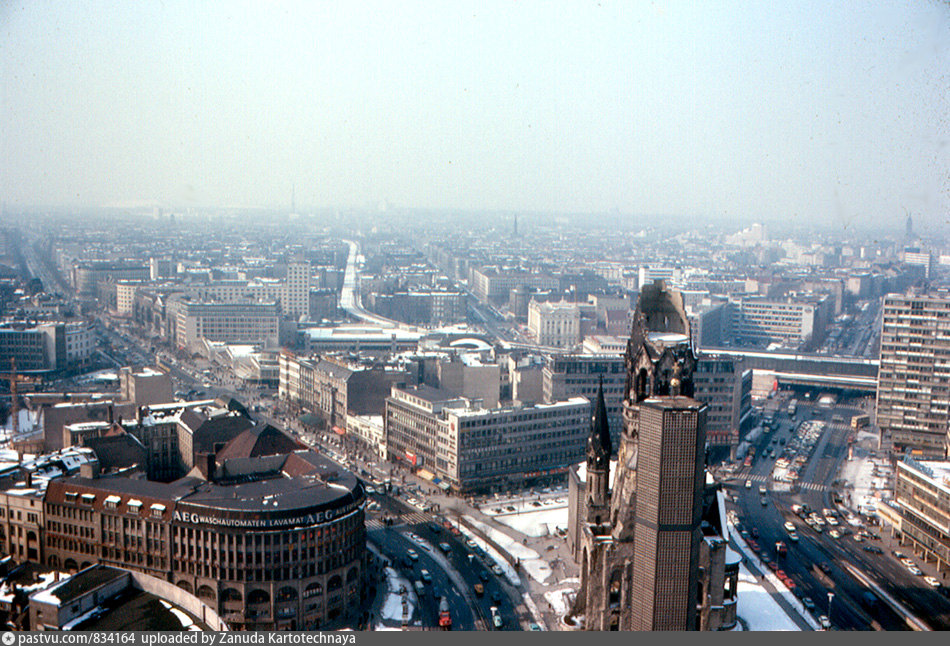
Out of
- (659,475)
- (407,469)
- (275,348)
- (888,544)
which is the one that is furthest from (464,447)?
(275,348)

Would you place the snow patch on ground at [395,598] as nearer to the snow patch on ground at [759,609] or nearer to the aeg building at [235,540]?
the aeg building at [235,540]

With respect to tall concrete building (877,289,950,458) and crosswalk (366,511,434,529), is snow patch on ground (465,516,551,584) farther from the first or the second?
tall concrete building (877,289,950,458)

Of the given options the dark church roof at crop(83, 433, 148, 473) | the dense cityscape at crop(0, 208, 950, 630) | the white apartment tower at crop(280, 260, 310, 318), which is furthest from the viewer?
the white apartment tower at crop(280, 260, 310, 318)

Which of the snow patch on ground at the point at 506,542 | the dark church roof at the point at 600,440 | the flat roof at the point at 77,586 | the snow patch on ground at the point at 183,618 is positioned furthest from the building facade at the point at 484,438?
the snow patch on ground at the point at 183,618

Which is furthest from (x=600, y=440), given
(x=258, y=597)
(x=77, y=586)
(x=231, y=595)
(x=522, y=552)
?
(x=77, y=586)

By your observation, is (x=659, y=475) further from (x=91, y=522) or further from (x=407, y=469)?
(x=407, y=469)

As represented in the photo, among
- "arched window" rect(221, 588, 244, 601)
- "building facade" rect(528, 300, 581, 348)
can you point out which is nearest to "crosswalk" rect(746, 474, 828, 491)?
"arched window" rect(221, 588, 244, 601)
